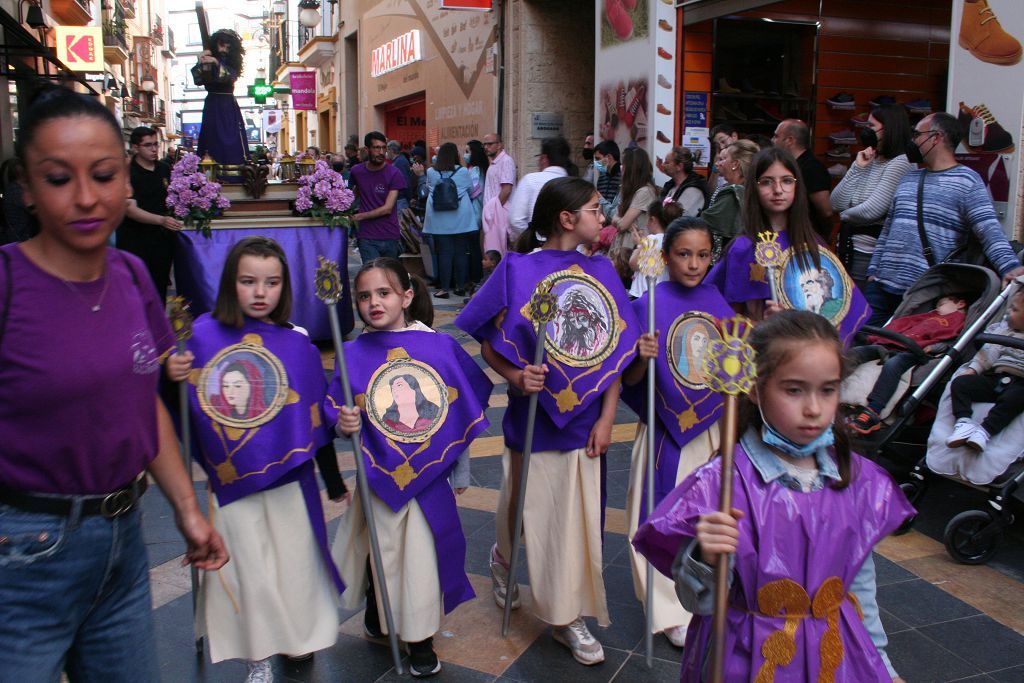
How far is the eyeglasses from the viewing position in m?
4.00

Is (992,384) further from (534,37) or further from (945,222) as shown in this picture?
(534,37)

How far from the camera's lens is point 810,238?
4082 millimetres

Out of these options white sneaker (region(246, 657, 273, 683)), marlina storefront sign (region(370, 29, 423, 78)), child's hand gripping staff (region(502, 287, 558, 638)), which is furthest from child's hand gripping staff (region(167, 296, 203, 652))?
marlina storefront sign (region(370, 29, 423, 78))

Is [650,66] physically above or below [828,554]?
above

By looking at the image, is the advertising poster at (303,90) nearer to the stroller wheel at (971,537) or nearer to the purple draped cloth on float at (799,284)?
the purple draped cloth on float at (799,284)

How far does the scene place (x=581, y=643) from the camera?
3525 mm

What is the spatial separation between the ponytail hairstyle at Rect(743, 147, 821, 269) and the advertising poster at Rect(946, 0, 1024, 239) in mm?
2671

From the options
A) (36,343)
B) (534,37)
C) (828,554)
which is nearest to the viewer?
(36,343)

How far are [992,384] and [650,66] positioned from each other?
7.13 m

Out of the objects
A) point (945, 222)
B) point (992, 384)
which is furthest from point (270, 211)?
point (992, 384)

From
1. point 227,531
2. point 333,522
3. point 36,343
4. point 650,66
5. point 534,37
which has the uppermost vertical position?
point 534,37

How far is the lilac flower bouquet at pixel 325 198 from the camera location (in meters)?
8.27

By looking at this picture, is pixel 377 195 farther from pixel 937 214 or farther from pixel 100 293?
pixel 100 293

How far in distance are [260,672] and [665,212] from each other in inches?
146
